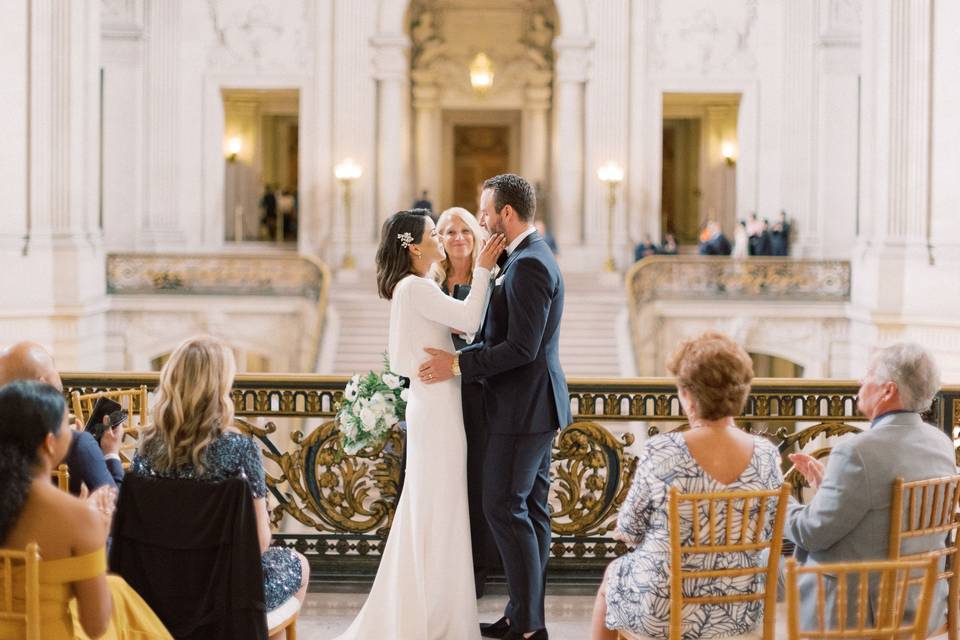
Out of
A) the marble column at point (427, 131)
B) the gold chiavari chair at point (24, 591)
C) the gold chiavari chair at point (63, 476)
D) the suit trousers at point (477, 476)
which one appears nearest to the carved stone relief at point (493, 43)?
the marble column at point (427, 131)

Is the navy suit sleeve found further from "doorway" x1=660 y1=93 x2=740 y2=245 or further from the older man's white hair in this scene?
"doorway" x1=660 y1=93 x2=740 y2=245

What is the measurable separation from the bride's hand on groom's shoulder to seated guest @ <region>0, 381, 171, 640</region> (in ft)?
6.12

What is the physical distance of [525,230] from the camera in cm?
488

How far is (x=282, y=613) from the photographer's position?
4.31 m

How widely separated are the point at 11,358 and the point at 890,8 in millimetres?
12966

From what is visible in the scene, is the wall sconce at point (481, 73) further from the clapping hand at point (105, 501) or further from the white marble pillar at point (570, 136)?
the clapping hand at point (105, 501)

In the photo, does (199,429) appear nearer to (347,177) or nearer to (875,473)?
(875,473)

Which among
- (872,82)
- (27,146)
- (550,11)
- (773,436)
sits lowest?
(773,436)

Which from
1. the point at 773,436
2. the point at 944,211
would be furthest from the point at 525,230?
the point at 944,211

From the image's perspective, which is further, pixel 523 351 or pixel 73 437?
pixel 523 351

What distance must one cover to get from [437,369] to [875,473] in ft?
5.49

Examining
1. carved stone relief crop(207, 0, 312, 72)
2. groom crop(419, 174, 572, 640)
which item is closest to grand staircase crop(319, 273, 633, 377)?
carved stone relief crop(207, 0, 312, 72)

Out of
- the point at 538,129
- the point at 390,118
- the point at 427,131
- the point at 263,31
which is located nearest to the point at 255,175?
the point at 427,131

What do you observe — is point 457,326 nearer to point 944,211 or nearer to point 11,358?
point 11,358
